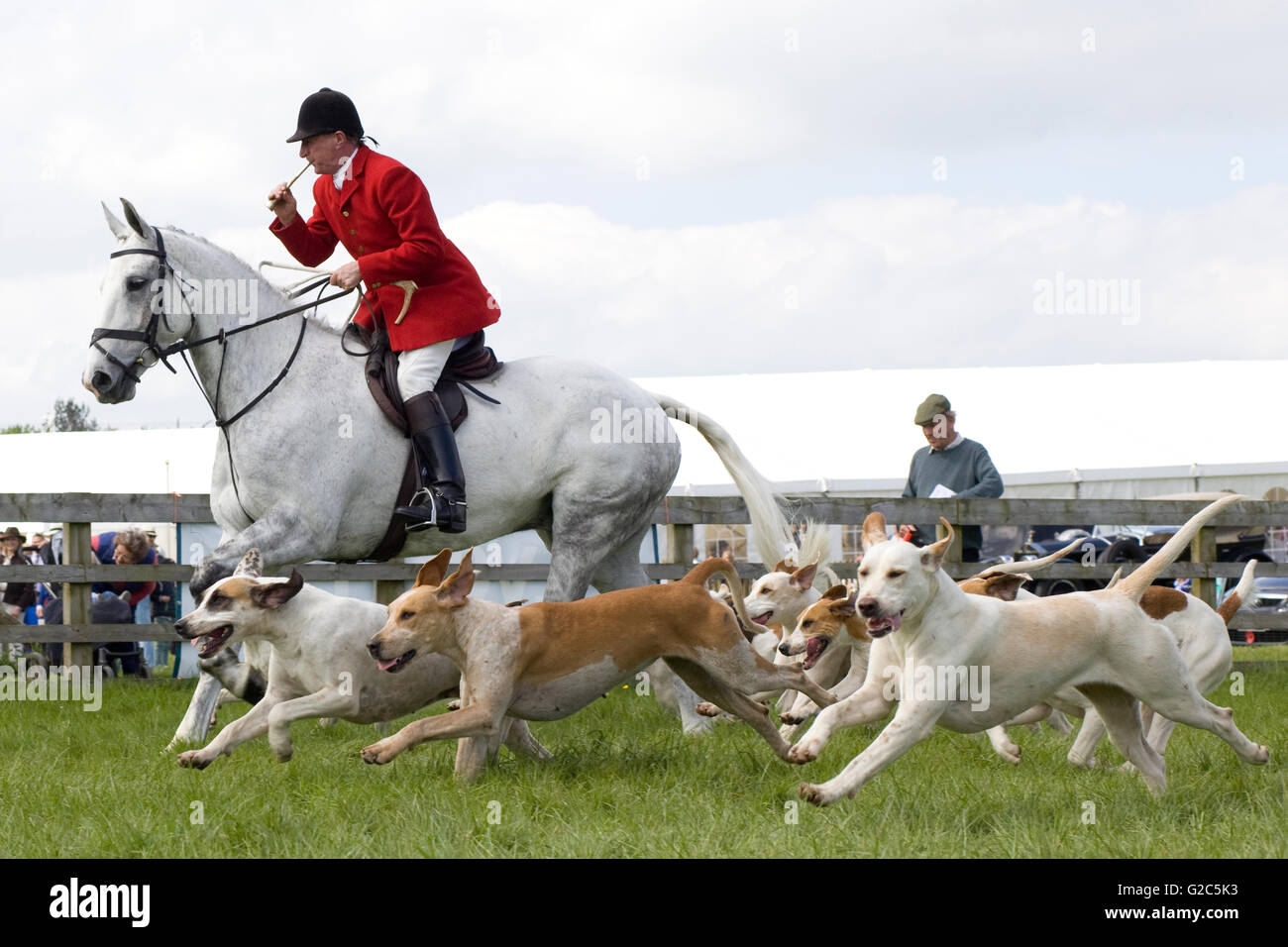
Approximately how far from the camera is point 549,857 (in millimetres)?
4129

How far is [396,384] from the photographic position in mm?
6641

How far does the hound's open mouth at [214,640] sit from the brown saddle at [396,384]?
38.0 inches

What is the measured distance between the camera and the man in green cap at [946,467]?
1010 cm

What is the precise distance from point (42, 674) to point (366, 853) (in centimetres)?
702

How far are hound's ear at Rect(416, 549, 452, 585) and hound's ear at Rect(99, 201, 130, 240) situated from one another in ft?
6.81

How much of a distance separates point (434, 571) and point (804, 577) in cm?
249

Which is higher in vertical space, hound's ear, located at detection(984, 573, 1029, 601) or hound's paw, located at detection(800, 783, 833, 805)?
hound's ear, located at detection(984, 573, 1029, 601)

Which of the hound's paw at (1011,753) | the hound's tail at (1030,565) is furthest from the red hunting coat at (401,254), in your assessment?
the hound's paw at (1011,753)

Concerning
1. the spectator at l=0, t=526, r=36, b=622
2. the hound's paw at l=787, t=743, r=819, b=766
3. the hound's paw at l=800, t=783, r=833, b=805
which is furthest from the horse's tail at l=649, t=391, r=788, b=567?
the spectator at l=0, t=526, r=36, b=622

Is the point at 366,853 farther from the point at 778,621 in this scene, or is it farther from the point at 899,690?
the point at 778,621

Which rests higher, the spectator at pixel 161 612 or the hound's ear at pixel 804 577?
the hound's ear at pixel 804 577

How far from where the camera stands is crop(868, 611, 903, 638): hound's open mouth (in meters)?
4.83

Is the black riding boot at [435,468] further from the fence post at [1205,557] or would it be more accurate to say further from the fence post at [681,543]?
the fence post at [1205,557]

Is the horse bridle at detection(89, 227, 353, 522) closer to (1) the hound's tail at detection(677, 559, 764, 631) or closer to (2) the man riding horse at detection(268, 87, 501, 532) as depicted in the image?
(2) the man riding horse at detection(268, 87, 501, 532)
